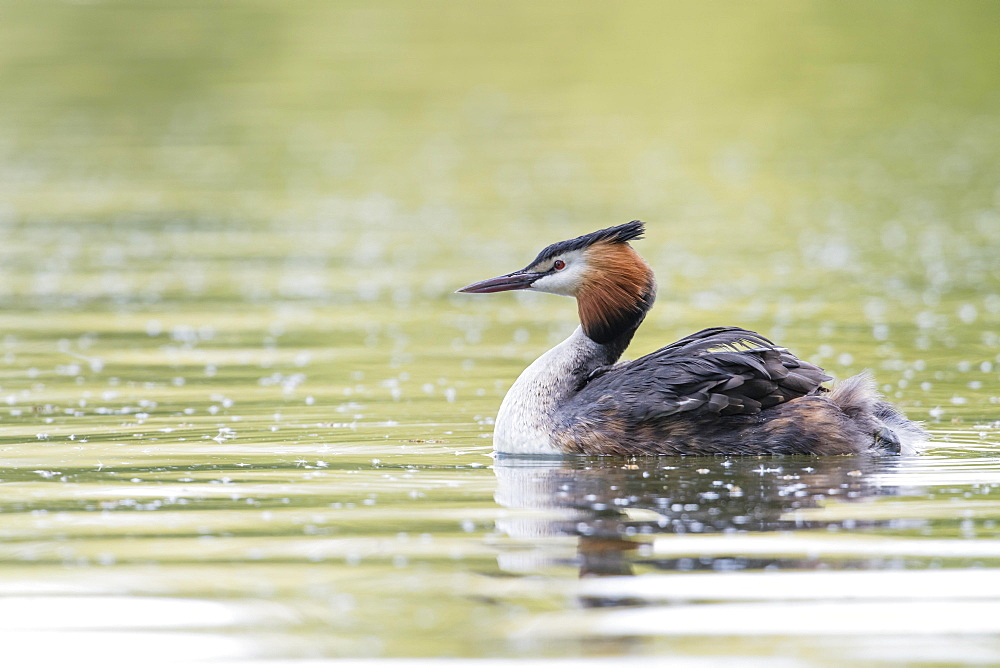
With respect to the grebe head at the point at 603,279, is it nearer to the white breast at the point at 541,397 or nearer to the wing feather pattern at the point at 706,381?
the white breast at the point at 541,397

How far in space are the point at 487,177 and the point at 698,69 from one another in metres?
15.9

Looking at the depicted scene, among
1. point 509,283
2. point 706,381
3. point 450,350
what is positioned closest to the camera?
point 706,381

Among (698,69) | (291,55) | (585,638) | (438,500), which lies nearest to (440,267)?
(438,500)

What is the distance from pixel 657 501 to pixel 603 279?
2187 mm

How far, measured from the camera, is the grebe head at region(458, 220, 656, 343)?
10.1 meters

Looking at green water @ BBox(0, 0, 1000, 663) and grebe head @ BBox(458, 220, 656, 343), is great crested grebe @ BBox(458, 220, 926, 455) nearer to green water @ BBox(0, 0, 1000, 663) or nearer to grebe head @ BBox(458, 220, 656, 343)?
grebe head @ BBox(458, 220, 656, 343)

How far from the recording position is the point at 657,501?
8.34 meters

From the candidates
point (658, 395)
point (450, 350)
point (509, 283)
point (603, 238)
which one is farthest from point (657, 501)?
point (450, 350)

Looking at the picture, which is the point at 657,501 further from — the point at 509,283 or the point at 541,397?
the point at 509,283

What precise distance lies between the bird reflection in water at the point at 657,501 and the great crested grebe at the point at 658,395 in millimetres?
140

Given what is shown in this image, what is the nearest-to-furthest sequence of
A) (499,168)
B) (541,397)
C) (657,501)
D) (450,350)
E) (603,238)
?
(657,501)
(541,397)
(603,238)
(450,350)
(499,168)

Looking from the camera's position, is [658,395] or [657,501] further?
[658,395]

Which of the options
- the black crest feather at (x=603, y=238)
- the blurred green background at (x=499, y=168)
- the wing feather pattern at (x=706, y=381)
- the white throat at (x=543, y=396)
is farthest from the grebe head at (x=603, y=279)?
the blurred green background at (x=499, y=168)

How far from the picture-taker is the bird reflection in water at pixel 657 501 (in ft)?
23.7
